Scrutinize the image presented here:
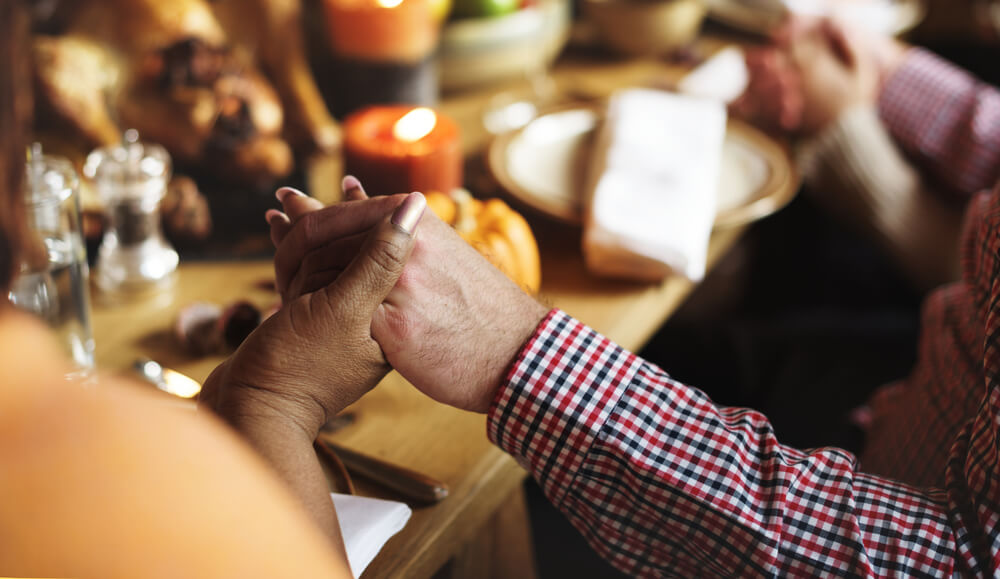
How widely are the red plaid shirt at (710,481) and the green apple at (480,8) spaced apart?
83cm

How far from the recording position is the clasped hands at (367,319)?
0.54 m

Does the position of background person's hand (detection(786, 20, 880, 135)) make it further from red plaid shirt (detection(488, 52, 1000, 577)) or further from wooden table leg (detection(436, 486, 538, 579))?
wooden table leg (detection(436, 486, 538, 579))

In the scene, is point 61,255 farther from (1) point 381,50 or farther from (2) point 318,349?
(1) point 381,50

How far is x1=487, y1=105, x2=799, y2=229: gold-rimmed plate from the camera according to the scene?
3.08 feet

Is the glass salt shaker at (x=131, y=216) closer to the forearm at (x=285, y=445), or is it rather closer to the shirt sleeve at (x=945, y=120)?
the forearm at (x=285, y=445)

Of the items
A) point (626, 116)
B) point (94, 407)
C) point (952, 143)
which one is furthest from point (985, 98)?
point (94, 407)

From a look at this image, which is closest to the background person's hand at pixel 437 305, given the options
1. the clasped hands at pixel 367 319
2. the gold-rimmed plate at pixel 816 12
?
the clasped hands at pixel 367 319

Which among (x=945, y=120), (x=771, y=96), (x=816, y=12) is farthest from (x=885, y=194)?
(x=816, y=12)

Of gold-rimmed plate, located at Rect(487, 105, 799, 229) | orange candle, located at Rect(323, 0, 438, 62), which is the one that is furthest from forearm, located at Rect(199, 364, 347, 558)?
orange candle, located at Rect(323, 0, 438, 62)

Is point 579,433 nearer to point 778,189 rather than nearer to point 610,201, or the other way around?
point 610,201

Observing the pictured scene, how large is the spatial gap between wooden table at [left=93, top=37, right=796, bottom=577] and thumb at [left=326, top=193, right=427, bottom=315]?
165mm

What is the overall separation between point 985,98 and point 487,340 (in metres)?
1.03

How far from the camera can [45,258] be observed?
2.07 feet

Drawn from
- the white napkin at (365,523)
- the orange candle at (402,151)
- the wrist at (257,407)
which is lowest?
the white napkin at (365,523)
